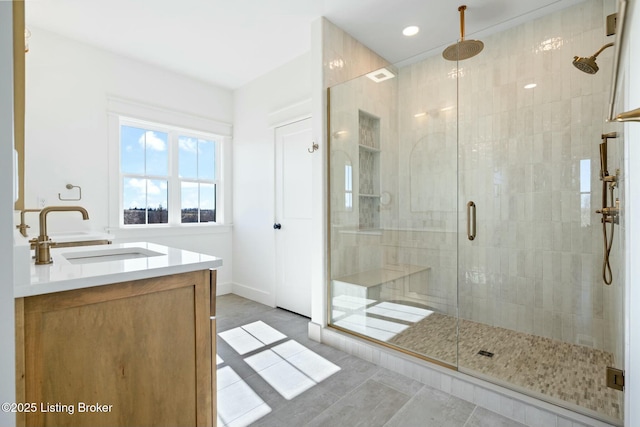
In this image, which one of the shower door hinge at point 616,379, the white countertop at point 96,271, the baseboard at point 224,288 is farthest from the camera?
the baseboard at point 224,288

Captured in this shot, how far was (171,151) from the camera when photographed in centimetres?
379

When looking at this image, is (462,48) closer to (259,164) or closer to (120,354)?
(259,164)

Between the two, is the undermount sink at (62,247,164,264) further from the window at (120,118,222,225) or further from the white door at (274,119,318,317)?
the window at (120,118,222,225)

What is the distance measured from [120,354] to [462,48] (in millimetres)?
2881

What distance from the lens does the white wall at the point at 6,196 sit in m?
0.80

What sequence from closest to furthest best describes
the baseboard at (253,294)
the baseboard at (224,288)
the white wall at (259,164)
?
1. the white wall at (259,164)
2. the baseboard at (253,294)
3. the baseboard at (224,288)

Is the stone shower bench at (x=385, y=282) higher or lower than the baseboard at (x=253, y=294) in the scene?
higher

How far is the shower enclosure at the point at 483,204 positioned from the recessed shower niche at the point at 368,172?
12mm

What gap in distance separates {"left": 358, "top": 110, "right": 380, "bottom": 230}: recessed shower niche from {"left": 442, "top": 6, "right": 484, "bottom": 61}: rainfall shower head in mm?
777

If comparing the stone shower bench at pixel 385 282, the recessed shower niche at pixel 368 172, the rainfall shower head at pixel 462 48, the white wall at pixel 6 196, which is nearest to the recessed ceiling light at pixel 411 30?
the rainfall shower head at pixel 462 48

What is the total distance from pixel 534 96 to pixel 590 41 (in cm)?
48

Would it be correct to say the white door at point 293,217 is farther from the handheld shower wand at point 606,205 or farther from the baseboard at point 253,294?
the handheld shower wand at point 606,205

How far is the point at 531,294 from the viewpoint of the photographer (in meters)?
2.65

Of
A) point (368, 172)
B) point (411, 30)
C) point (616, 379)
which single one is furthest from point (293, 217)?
point (616, 379)
